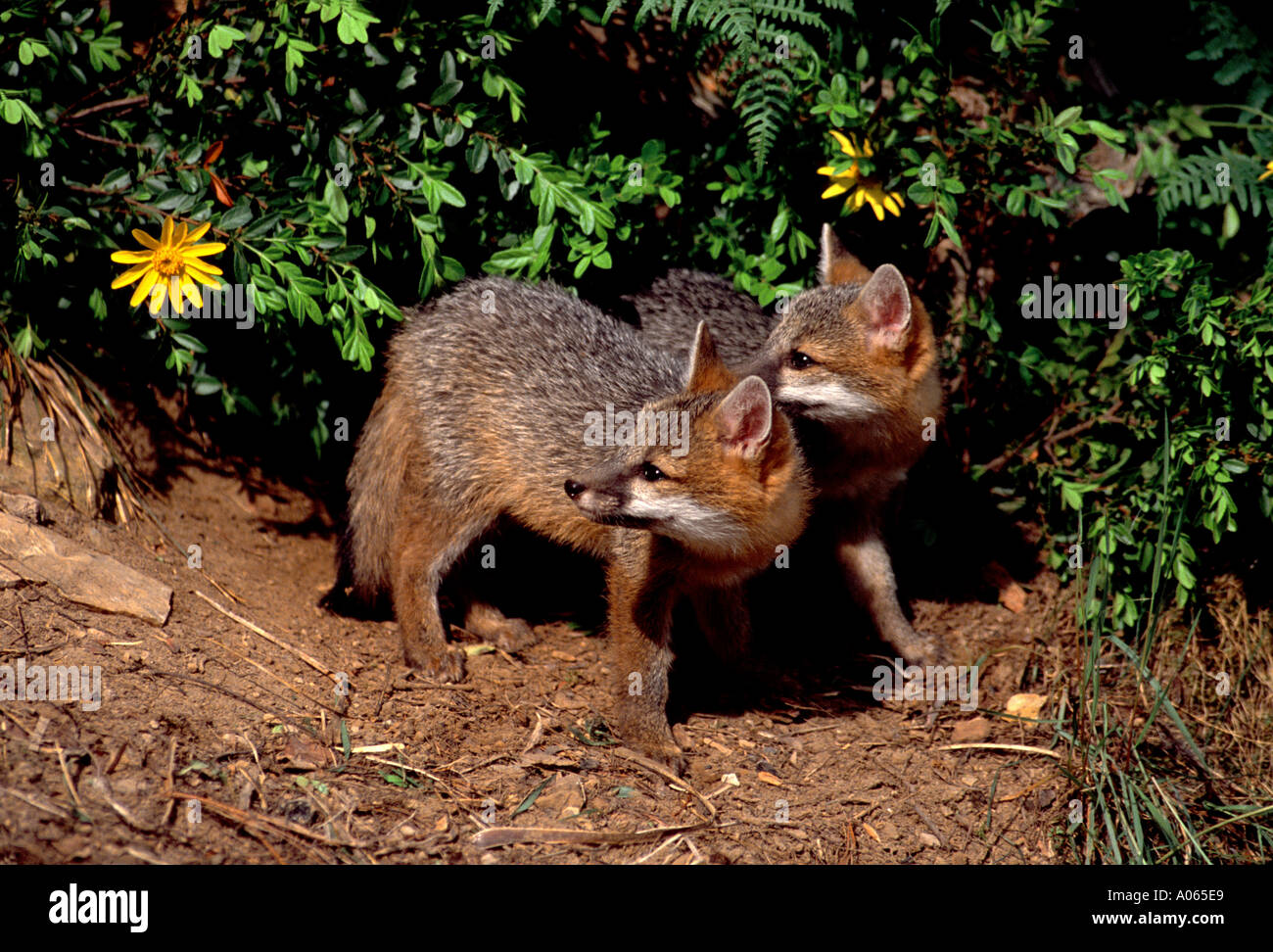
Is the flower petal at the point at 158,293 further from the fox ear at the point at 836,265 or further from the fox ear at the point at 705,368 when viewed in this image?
the fox ear at the point at 836,265

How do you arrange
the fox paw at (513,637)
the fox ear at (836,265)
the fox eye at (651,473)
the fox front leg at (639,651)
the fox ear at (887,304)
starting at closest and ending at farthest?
the fox eye at (651,473)
the fox front leg at (639,651)
the fox ear at (887,304)
the fox ear at (836,265)
the fox paw at (513,637)

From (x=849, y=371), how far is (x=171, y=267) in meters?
3.12

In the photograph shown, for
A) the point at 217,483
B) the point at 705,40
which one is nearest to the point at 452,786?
the point at 217,483

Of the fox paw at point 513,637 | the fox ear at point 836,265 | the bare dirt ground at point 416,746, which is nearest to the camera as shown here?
the bare dirt ground at point 416,746

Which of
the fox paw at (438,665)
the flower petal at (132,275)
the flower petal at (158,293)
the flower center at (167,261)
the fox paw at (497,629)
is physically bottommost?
the fox paw at (438,665)

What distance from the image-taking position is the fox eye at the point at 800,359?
5430 millimetres

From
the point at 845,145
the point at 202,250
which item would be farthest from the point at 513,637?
the point at 845,145

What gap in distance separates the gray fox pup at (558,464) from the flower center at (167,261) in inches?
48.0

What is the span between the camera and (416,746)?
4.66 meters

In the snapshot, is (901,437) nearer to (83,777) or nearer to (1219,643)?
(1219,643)

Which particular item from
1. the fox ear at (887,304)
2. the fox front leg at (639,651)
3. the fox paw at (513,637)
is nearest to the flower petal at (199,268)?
the fox front leg at (639,651)

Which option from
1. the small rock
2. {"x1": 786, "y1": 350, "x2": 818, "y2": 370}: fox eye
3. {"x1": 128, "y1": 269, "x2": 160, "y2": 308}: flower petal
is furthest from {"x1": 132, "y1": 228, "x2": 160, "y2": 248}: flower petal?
the small rock

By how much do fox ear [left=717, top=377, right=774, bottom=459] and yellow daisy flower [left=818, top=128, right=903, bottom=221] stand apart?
148 cm

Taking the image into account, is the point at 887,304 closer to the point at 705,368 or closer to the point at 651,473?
the point at 705,368
